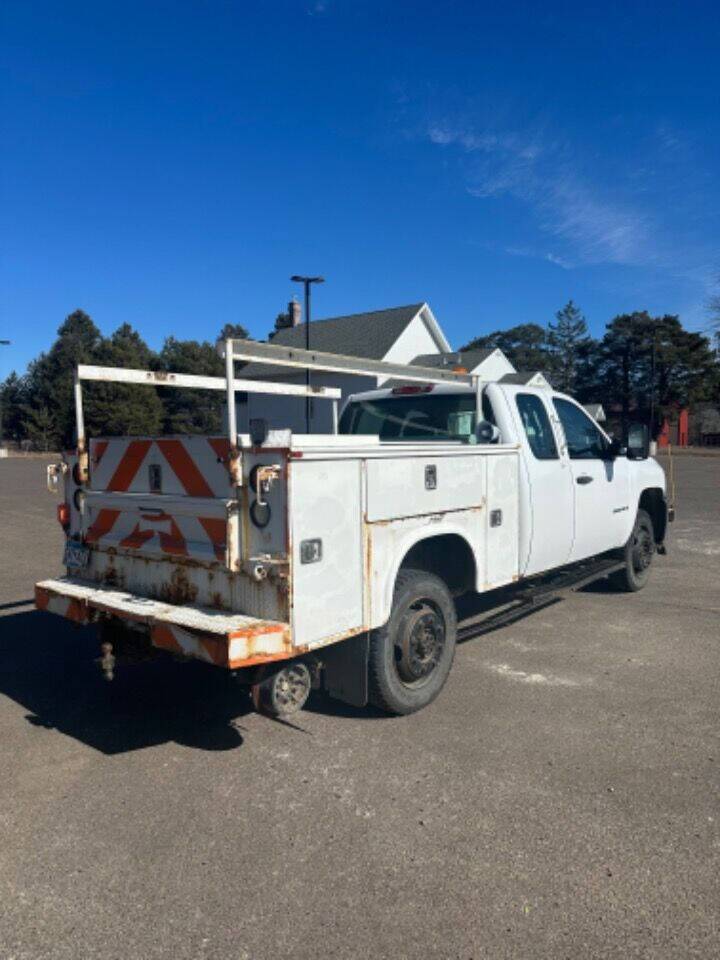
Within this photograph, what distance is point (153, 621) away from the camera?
3.74 meters

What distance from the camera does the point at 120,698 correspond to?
476 centimetres

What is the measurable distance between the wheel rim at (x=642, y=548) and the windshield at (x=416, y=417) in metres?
3.10

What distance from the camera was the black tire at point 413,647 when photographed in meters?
4.17

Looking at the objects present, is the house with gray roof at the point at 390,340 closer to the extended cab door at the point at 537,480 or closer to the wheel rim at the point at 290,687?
the extended cab door at the point at 537,480

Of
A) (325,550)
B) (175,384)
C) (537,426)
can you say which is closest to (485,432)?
(537,426)

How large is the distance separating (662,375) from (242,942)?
61.7m

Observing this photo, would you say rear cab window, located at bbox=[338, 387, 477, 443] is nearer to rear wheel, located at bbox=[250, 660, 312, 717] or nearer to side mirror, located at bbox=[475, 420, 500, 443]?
side mirror, located at bbox=[475, 420, 500, 443]

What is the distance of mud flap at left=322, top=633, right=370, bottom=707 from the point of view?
4.02 m

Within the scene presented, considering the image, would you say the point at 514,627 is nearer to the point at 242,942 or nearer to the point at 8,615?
the point at 242,942

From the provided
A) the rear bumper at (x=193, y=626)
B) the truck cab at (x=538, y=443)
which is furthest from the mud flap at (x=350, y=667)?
the truck cab at (x=538, y=443)

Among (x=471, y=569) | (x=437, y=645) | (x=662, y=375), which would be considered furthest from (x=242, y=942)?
(x=662, y=375)

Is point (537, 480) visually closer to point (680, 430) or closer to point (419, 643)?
point (419, 643)

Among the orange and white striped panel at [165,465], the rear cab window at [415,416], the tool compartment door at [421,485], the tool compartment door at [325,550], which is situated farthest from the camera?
the rear cab window at [415,416]

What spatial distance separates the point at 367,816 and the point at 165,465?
2166 millimetres
